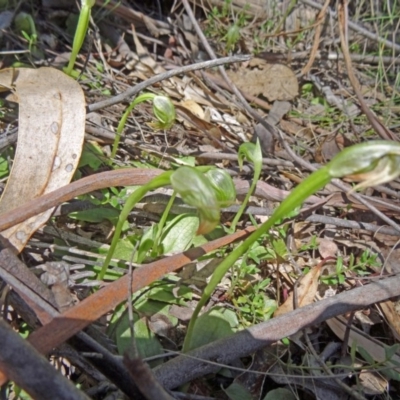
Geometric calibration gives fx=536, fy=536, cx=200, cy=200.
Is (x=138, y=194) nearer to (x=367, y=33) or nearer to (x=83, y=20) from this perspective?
(x=83, y=20)

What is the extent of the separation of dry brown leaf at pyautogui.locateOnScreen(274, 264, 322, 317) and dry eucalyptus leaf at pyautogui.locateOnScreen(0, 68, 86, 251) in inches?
24.0

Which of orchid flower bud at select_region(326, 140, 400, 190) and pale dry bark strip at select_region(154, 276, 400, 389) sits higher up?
orchid flower bud at select_region(326, 140, 400, 190)

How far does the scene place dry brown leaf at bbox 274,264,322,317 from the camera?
1.32m

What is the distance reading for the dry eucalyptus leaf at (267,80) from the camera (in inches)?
81.9

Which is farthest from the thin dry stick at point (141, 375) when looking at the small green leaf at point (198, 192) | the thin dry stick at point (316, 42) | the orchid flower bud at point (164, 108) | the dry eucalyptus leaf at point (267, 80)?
the thin dry stick at point (316, 42)

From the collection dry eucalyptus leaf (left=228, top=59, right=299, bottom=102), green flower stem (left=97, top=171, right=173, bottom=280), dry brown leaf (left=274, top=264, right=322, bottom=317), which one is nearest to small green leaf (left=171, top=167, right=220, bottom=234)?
green flower stem (left=97, top=171, right=173, bottom=280)

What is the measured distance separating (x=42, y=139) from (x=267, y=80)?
43.4 inches

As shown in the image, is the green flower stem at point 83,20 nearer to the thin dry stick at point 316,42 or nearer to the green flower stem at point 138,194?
the green flower stem at point 138,194

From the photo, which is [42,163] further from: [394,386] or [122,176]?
[394,386]

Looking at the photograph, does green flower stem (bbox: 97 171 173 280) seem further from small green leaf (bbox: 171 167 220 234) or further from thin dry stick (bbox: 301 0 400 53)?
thin dry stick (bbox: 301 0 400 53)

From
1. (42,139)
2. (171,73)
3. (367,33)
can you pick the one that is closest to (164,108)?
(171,73)

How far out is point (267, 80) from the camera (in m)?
2.13

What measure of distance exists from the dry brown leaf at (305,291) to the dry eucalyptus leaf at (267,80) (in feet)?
2.87

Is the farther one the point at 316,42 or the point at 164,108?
the point at 316,42
